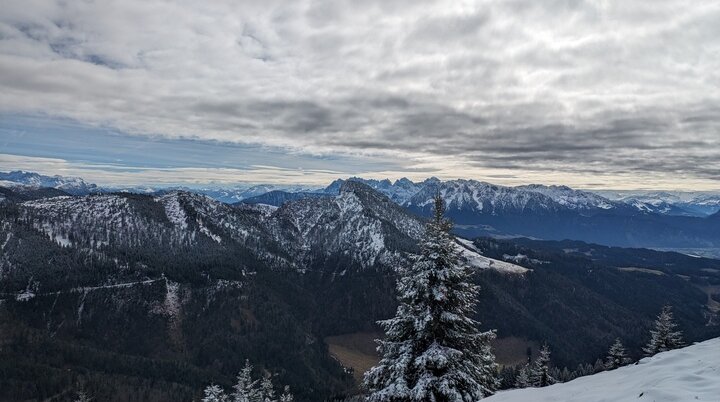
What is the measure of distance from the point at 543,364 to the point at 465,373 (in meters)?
58.8

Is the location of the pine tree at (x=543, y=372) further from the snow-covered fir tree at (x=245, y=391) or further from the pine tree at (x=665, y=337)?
the snow-covered fir tree at (x=245, y=391)

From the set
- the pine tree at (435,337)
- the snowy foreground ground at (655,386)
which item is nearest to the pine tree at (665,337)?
the snowy foreground ground at (655,386)

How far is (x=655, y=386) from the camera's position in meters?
13.5

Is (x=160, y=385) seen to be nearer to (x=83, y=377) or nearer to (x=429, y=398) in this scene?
(x=83, y=377)

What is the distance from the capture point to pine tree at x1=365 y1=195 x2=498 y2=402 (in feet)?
68.0

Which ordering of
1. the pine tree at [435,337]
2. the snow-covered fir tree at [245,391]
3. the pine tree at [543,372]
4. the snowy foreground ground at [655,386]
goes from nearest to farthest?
1. the snowy foreground ground at [655,386]
2. the pine tree at [435,337]
3. the snow-covered fir tree at [245,391]
4. the pine tree at [543,372]

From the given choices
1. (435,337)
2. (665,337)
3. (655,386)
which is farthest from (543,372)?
(655,386)

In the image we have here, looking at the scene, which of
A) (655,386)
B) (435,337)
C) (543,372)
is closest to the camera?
(655,386)

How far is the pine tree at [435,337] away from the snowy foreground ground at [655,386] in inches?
122

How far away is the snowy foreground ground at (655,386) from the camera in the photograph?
486 inches

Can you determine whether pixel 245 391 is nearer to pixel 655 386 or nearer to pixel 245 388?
pixel 245 388

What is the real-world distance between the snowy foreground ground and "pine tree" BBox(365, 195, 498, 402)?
10.1 feet

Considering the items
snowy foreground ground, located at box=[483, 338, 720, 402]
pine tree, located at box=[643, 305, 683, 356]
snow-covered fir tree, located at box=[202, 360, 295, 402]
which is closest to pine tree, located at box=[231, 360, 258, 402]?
snow-covered fir tree, located at box=[202, 360, 295, 402]

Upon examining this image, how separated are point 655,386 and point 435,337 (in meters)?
10.3
